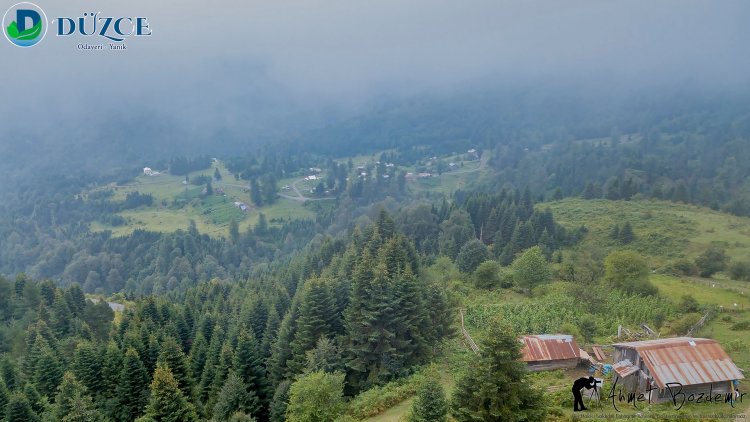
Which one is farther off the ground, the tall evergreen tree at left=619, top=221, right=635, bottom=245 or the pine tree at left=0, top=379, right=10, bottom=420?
the tall evergreen tree at left=619, top=221, right=635, bottom=245

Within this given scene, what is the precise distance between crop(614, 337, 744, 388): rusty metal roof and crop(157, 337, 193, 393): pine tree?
40362mm

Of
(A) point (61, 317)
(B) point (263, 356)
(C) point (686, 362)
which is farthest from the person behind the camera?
(A) point (61, 317)

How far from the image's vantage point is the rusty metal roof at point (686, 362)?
1166 inches

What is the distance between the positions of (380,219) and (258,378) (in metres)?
25.7

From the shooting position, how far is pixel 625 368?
103ft

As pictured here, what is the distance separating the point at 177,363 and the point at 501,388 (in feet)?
121

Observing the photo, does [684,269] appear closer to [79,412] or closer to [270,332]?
[270,332]

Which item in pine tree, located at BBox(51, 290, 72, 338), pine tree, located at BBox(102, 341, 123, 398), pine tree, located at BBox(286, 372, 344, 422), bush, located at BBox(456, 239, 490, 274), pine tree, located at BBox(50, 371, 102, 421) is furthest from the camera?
pine tree, located at BBox(51, 290, 72, 338)

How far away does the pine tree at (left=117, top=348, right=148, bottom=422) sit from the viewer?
156 ft

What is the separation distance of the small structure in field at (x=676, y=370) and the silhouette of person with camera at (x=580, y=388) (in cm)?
251

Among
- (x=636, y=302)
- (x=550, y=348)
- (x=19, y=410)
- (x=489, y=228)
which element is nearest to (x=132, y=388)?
(x=19, y=410)

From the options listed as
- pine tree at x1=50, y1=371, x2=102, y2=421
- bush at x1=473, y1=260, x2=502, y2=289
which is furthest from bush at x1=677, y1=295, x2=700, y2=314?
pine tree at x1=50, y1=371, x2=102, y2=421

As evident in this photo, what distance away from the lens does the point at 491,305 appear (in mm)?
56812

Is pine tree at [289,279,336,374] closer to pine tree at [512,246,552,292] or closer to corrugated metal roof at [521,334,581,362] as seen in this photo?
corrugated metal roof at [521,334,581,362]
